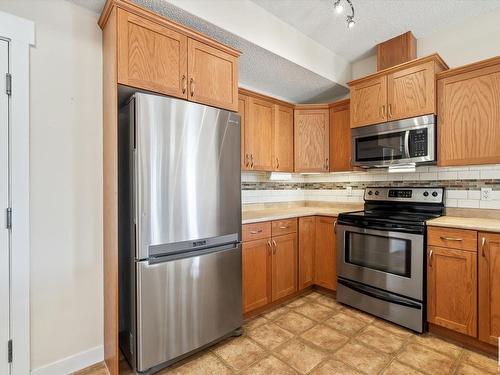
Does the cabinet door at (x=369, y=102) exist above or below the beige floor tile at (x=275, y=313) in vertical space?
above

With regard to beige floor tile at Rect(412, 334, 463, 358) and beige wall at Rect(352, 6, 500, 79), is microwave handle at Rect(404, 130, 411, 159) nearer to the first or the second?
beige wall at Rect(352, 6, 500, 79)

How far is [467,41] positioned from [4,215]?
395 cm

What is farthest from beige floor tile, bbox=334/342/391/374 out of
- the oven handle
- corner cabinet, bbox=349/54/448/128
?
corner cabinet, bbox=349/54/448/128

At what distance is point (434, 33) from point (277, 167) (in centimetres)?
209

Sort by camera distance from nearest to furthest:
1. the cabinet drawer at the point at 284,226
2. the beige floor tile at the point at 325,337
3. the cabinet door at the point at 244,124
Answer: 1. the beige floor tile at the point at 325,337
2. the cabinet drawer at the point at 284,226
3. the cabinet door at the point at 244,124

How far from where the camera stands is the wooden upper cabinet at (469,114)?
6.91 ft

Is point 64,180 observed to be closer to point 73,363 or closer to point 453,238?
point 73,363

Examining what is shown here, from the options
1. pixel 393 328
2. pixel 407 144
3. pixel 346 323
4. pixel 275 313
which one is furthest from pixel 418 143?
pixel 275 313

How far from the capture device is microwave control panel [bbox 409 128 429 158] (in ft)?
7.76

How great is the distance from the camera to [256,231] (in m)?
2.42

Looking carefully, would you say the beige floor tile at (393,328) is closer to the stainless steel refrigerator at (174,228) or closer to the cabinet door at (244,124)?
the stainless steel refrigerator at (174,228)

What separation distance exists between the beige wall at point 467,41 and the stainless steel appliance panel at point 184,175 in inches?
88.5

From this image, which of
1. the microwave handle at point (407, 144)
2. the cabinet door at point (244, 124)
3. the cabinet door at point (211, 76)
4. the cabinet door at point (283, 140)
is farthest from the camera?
the cabinet door at point (283, 140)

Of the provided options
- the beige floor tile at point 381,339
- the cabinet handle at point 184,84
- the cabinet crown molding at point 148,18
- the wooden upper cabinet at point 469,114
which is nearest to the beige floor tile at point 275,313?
the beige floor tile at point 381,339
